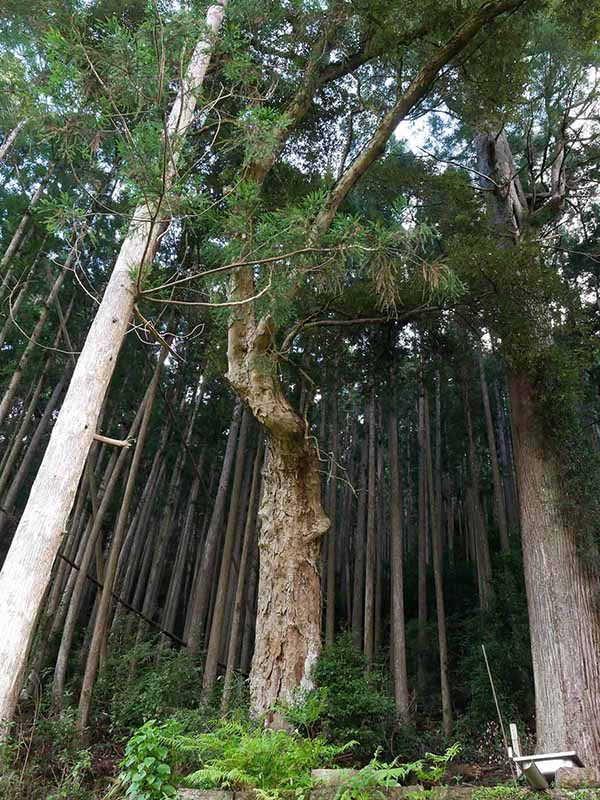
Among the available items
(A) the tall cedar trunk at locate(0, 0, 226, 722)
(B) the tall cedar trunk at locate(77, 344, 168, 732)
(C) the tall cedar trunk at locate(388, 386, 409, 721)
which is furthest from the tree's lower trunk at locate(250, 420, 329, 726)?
(C) the tall cedar trunk at locate(388, 386, 409, 721)

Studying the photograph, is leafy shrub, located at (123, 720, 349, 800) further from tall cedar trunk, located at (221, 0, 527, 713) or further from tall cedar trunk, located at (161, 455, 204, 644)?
tall cedar trunk, located at (161, 455, 204, 644)

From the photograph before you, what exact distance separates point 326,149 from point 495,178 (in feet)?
9.49

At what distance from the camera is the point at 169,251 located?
30.1ft

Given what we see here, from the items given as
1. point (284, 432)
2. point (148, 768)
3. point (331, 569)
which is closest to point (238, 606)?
point (331, 569)

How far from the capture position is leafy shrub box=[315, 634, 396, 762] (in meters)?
4.74

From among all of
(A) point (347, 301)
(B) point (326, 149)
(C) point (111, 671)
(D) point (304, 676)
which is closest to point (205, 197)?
(A) point (347, 301)

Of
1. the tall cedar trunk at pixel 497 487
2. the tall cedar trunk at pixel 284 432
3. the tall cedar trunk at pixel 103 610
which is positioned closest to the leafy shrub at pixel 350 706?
the tall cedar trunk at pixel 284 432

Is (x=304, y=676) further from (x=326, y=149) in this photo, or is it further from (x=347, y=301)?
(x=326, y=149)

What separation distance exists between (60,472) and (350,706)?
3.48 metres

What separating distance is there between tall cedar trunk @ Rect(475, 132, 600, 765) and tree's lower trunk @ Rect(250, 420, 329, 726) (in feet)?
8.24

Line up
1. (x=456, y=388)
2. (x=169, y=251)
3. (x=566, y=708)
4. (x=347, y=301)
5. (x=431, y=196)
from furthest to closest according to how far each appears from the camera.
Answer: (x=456, y=388)
(x=169, y=251)
(x=431, y=196)
(x=347, y=301)
(x=566, y=708)

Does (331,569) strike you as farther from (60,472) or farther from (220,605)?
(60,472)

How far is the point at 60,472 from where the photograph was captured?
128 inches

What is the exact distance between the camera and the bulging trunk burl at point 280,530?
4.49 metres
